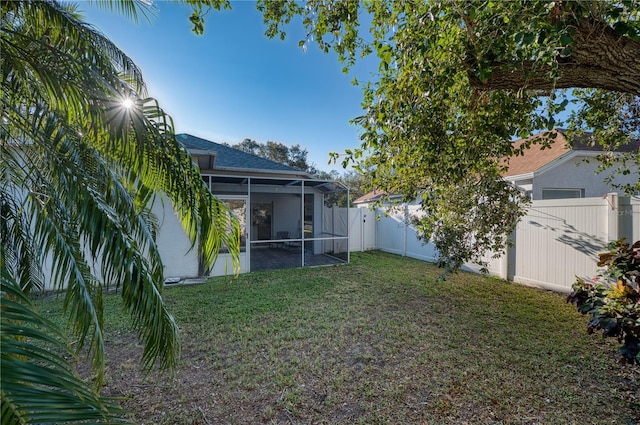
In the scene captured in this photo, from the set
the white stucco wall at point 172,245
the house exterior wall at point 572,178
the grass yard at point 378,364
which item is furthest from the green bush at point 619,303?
the white stucco wall at point 172,245

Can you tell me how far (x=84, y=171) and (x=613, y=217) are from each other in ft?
27.1

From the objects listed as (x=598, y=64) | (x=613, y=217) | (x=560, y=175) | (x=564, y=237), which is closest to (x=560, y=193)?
(x=560, y=175)

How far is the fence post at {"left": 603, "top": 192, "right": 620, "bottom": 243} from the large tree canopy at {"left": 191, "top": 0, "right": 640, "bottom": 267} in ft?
1.35

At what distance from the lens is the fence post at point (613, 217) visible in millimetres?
5422

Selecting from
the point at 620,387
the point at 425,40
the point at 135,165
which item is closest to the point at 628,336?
the point at 620,387

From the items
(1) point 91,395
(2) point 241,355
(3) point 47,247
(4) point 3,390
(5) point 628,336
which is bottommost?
(2) point 241,355

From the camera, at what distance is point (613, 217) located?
18.0 ft

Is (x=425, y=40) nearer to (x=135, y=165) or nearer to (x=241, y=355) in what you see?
(x=135, y=165)

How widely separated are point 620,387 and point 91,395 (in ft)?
16.0

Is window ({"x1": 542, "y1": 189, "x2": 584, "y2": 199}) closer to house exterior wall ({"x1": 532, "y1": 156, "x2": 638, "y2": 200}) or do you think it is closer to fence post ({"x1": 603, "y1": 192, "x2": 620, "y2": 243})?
house exterior wall ({"x1": 532, "y1": 156, "x2": 638, "y2": 200})

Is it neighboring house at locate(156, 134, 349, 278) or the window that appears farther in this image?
the window

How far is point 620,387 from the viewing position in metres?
3.11

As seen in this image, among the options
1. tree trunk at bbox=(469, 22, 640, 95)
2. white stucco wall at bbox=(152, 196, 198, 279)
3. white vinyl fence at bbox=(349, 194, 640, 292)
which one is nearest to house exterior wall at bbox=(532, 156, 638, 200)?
white vinyl fence at bbox=(349, 194, 640, 292)

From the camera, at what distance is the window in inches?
353
